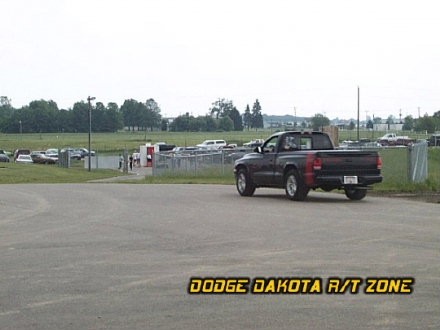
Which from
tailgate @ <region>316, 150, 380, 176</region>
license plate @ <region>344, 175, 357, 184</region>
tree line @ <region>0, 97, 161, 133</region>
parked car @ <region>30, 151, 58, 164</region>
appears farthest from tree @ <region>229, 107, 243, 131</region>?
license plate @ <region>344, 175, 357, 184</region>

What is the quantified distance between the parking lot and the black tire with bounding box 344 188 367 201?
81 cm

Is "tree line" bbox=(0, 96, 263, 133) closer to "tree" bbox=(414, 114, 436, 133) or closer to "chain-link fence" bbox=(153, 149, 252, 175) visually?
"tree" bbox=(414, 114, 436, 133)

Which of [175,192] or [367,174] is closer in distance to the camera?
[367,174]

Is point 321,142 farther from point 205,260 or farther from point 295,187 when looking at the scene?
point 205,260

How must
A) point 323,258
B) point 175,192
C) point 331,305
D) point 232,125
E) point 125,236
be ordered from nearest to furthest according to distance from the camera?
point 331,305, point 323,258, point 125,236, point 175,192, point 232,125

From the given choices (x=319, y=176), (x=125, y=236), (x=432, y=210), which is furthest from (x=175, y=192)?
(x=125, y=236)

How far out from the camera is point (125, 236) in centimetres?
1295

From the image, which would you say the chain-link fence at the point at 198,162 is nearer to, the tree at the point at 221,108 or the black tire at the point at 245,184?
the black tire at the point at 245,184

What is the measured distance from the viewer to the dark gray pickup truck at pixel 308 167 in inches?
744

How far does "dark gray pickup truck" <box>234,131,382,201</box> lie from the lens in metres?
18.9

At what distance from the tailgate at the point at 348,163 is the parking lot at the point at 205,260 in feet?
2.61

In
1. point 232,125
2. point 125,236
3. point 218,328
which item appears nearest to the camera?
point 218,328

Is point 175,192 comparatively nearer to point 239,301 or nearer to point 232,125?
point 239,301

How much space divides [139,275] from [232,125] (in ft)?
415
